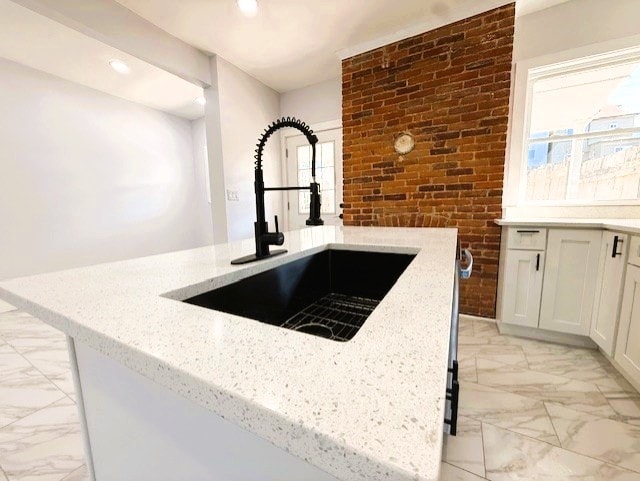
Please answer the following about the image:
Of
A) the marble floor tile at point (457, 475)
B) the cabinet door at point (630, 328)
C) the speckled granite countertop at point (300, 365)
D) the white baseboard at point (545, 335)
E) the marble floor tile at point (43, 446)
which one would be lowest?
the marble floor tile at point (43, 446)

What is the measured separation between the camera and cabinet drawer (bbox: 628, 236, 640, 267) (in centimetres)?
151

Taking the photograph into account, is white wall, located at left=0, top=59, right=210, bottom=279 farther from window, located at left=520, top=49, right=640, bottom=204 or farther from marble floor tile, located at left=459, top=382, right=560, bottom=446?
window, located at left=520, top=49, right=640, bottom=204

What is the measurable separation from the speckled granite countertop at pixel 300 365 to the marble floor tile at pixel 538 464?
103 cm

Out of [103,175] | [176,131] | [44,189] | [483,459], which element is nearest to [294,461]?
[483,459]

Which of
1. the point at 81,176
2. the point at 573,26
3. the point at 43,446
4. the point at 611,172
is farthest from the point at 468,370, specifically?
the point at 81,176

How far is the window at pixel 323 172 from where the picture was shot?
12.1 ft

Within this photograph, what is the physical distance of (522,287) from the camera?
2.08 m

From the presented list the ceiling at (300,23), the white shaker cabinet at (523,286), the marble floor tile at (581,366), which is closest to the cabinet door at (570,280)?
the white shaker cabinet at (523,286)

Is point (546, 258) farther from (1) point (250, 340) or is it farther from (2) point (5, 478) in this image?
(2) point (5, 478)

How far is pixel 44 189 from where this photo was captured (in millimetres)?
2977

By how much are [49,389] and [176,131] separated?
380cm

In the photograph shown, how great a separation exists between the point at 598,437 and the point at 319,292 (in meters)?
1.40

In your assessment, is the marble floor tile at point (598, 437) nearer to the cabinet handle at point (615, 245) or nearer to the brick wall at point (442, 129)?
the cabinet handle at point (615, 245)

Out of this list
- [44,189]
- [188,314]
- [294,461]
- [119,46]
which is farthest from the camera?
[44,189]
